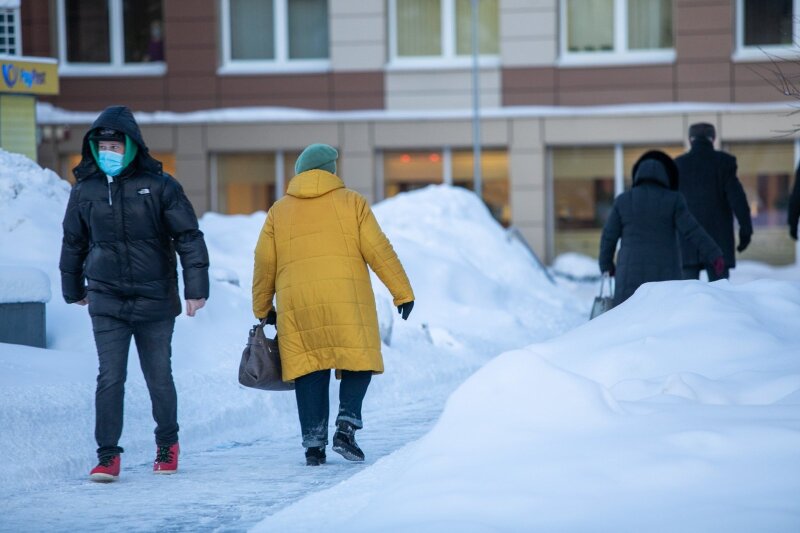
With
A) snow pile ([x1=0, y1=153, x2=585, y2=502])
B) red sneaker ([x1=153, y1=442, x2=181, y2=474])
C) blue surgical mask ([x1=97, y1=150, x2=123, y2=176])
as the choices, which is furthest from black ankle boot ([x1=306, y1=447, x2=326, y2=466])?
blue surgical mask ([x1=97, y1=150, x2=123, y2=176])

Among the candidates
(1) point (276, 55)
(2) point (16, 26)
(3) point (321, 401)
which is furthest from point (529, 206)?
(3) point (321, 401)

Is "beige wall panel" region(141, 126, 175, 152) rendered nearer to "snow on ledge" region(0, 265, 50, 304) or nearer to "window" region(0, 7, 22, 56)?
"window" region(0, 7, 22, 56)

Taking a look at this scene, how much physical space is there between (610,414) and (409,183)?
64.2ft

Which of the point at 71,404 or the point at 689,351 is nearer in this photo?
the point at 689,351

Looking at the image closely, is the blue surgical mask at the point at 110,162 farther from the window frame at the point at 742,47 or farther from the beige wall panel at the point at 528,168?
the window frame at the point at 742,47

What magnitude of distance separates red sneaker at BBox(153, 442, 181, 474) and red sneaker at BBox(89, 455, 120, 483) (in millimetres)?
244

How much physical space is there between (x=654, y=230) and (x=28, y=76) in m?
7.24

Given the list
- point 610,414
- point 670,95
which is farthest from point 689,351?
point 670,95

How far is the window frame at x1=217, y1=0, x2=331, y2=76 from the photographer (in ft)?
82.1

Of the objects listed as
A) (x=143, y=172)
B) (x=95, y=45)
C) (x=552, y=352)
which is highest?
(x=95, y=45)

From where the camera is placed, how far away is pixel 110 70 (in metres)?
25.3

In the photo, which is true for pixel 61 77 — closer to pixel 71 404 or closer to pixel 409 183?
pixel 409 183

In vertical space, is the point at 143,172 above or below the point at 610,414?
above

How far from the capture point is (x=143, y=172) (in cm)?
738
